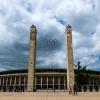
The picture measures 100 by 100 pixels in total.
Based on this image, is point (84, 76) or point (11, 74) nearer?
point (84, 76)

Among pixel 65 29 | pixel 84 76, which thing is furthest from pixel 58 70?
pixel 65 29

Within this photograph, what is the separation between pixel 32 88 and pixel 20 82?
1566 inches

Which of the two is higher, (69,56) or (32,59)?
(69,56)

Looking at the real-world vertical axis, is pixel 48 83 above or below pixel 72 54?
below

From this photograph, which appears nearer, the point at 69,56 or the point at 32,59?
the point at 32,59

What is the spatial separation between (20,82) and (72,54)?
4064 cm

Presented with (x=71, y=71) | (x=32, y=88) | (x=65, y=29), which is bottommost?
(x=32, y=88)

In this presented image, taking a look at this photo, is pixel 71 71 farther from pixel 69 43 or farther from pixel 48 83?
pixel 48 83

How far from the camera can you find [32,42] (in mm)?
52938

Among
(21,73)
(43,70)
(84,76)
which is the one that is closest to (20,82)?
(21,73)

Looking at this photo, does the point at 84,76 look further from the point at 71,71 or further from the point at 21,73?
the point at 21,73

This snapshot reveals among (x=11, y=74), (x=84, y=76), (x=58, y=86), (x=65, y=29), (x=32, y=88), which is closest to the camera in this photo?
(x=32, y=88)

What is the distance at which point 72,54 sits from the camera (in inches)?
2085

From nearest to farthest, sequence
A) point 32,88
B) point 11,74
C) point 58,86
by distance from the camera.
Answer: point 32,88
point 58,86
point 11,74
